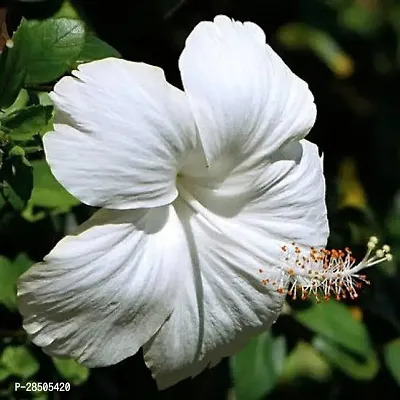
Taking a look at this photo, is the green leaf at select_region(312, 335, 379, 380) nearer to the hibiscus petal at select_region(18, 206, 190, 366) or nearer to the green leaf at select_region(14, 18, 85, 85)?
the hibiscus petal at select_region(18, 206, 190, 366)

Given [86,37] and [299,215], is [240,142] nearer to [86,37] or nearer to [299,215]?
[299,215]

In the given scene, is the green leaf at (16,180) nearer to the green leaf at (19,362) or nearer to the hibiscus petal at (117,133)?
the hibiscus petal at (117,133)

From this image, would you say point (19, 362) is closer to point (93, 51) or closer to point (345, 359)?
point (93, 51)

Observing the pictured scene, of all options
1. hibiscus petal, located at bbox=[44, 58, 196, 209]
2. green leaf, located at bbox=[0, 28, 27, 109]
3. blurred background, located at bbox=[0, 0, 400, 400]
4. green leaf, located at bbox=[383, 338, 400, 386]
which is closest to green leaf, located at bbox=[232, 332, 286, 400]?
blurred background, located at bbox=[0, 0, 400, 400]

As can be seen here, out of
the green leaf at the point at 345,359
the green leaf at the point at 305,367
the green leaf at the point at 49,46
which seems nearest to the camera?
the green leaf at the point at 49,46

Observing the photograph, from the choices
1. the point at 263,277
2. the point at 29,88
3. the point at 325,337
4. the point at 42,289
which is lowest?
the point at 325,337

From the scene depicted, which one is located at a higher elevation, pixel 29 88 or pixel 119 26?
pixel 29 88

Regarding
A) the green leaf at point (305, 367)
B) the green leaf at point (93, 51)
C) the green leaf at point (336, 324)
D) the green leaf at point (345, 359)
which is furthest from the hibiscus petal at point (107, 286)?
the green leaf at point (305, 367)

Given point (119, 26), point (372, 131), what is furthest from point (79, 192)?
point (372, 131)
